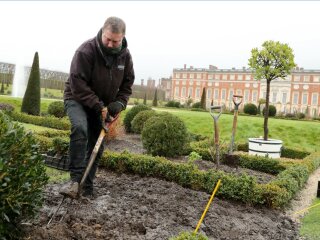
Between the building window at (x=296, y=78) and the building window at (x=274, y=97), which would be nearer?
the building window at (x=296, y=78)

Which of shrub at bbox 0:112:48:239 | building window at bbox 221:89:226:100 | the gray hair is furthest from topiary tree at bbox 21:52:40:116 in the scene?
building window at bbox 221:89:226:100

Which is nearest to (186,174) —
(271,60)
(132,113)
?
(271,60)

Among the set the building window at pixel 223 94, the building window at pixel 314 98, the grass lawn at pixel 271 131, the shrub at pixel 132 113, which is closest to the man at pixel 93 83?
the shrub at pixel 132 113

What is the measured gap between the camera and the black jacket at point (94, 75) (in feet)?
13.5

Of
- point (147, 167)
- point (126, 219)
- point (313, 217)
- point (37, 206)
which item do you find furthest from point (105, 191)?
point (313, 217)

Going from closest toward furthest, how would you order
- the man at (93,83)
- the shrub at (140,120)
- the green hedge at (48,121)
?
the man at (93,83) → the shrub at (140,120) → the green hedge at (48,121)

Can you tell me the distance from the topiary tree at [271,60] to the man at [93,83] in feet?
27.7

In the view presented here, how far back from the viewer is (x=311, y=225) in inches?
194

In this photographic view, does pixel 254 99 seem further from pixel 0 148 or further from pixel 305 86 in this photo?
pixel 0 148

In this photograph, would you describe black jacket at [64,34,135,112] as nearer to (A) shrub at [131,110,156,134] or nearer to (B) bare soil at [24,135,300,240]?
(B) bare soil at [24,135,300,240]

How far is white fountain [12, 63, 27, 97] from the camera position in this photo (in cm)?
3381

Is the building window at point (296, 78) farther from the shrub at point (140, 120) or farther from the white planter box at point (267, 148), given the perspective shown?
the white planter box at point (267, 148)

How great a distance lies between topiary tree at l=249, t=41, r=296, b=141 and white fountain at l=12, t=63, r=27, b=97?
86.9 feet

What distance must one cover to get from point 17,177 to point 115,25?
6.33ft
